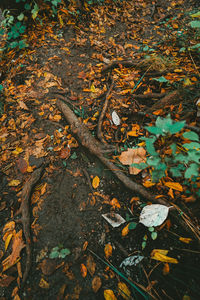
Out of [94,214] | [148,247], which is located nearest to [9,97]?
[94,214]

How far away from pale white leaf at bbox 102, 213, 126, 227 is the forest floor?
0.7 inches

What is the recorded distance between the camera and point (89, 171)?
1816 millimetres

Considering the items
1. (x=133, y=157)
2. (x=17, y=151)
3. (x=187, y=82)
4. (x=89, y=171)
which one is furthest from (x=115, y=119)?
(x=17, y=151)

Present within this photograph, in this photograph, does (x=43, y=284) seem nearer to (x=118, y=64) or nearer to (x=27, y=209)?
(x=27, y=209)

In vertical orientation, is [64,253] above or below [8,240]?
below

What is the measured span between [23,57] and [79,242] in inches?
125

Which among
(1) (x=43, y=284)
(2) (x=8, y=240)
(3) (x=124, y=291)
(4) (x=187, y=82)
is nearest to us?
(3) (x=124, y=291)

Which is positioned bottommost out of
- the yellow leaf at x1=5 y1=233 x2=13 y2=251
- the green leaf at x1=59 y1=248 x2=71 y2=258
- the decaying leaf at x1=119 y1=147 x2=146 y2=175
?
the green leaf at x1=59 y1=248 x2=71 y2=258

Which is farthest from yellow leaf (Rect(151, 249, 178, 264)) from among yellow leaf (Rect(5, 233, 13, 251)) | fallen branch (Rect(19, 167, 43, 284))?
yellow leaf (Rect(5, 233, 13, 251))

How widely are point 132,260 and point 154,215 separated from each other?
0.41 metres

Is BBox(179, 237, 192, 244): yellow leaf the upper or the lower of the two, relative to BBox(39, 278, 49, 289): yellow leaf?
lower

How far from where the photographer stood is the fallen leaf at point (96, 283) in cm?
127

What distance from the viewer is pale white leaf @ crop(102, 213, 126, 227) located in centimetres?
144

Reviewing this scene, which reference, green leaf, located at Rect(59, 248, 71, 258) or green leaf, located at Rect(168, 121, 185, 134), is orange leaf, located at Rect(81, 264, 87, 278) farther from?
green leaf, located at Rect(168, 121, 185, 134)
